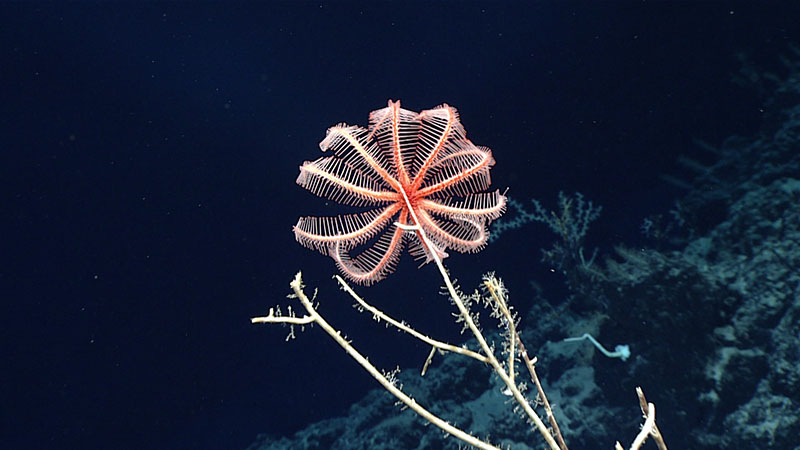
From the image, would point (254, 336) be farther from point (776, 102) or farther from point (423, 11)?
point (776, 102)

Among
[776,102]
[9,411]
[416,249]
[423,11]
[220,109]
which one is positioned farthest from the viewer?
[9,411]

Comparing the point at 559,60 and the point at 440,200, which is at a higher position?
the point at 559,60

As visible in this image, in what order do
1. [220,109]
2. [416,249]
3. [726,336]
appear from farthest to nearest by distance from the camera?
[220,109] → [726,336] → [416,249]

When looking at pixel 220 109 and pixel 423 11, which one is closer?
pixel 423 11

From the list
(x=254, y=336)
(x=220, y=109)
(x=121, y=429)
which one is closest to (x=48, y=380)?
(x=121, y=429)

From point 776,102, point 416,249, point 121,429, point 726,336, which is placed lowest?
point 726,336

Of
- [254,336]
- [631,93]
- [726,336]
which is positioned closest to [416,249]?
[726,336]

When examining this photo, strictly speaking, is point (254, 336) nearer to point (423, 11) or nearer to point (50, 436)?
point (50, 436)
